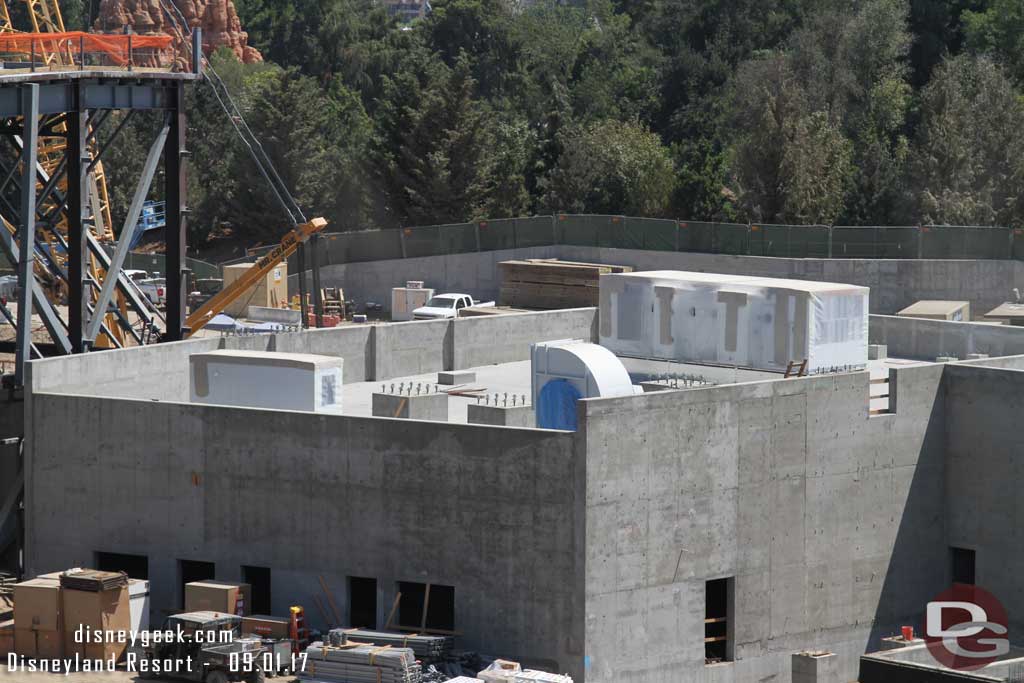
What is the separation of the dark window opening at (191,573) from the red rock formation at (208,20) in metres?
108

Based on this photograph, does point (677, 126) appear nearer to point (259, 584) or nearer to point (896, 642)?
point (896, 642)

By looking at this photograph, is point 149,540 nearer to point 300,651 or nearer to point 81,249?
point 300,651

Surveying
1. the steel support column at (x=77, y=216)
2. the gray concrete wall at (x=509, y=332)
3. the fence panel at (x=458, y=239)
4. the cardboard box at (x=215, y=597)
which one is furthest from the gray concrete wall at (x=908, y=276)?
the cardboard box at (x=215, y=597)

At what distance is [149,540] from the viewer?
3378 centimetres

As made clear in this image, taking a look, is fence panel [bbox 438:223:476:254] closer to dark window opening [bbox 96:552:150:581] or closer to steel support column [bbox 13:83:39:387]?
steel support column [bbox 13:83:39:387]

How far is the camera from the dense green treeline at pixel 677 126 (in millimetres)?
79688

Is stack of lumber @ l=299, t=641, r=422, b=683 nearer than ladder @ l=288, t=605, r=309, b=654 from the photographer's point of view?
Yes

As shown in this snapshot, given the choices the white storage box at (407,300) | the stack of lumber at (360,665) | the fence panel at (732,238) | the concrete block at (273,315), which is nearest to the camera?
the stack of lumber at (360,665)

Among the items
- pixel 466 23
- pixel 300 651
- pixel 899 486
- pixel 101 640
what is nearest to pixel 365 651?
pixel 300 651

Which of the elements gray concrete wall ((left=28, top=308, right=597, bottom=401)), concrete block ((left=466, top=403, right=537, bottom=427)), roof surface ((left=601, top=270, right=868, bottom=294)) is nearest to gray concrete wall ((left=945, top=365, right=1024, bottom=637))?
roof surface ((left=601, top=270, right=868, bottom=294))

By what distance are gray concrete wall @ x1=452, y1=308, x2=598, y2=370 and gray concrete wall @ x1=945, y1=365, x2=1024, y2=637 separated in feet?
41.4

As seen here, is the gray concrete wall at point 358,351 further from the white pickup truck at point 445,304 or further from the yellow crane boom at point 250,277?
the white pickup truck at point 445,304

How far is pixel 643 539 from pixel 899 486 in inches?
261

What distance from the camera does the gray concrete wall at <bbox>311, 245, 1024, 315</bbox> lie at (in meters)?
64.3
